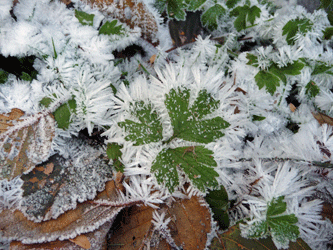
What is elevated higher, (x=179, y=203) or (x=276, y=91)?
(x=276, y=91)

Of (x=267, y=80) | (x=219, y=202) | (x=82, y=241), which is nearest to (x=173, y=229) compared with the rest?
(x=219, y=202)

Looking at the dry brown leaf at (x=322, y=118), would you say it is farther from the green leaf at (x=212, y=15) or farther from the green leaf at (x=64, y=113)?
the green leaf at (x=64, y=113)

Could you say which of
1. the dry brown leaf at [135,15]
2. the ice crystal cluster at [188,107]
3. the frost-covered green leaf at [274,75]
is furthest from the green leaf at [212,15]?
the frost-covered green leaf at [274,75]

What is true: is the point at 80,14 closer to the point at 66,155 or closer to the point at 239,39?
the point at 66,155

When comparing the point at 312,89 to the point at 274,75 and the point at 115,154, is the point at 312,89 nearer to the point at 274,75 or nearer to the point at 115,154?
the point at 274,75

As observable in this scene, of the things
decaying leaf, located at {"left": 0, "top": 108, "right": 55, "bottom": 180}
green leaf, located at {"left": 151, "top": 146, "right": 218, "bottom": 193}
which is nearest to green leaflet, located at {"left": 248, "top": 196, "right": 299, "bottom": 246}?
green leaf, located at {"left": 151, "top": 146, "right": 218, "bottom": 193}

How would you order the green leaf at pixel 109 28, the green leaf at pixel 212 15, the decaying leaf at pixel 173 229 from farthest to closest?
1. the green leaf at pixel 212 15
2. the green leaf at pixel 109 28
3. the decaying leaf at pixel 173 229

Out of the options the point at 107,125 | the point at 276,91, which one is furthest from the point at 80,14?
the point at 276,91
